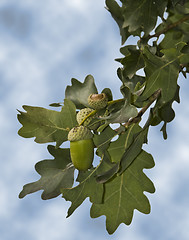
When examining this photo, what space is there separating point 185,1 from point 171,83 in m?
0.27

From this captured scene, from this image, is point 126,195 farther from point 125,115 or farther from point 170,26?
point 170,26

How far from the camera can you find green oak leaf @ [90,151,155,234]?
1121 millimetres

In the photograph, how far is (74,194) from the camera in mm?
1066

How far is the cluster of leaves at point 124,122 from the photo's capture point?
967 mm

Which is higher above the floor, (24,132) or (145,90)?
(24,132)

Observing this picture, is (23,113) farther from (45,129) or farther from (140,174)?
(140,174)

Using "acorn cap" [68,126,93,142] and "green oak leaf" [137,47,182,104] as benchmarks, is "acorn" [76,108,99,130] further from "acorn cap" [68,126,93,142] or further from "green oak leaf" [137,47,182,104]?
"green oak leaf" [137,47,182,104]

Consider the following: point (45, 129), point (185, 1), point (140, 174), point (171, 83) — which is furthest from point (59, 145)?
point (185, 1)

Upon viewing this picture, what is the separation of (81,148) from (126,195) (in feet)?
0.74

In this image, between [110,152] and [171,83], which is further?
[110,152]

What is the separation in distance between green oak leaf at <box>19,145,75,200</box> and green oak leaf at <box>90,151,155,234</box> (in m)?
0.10

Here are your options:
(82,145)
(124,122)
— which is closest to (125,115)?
(124,122)

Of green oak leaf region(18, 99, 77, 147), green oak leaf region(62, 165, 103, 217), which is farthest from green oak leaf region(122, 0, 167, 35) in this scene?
green oak leaf region(62, 165, 103, 217)

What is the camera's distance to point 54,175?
1.14 m
